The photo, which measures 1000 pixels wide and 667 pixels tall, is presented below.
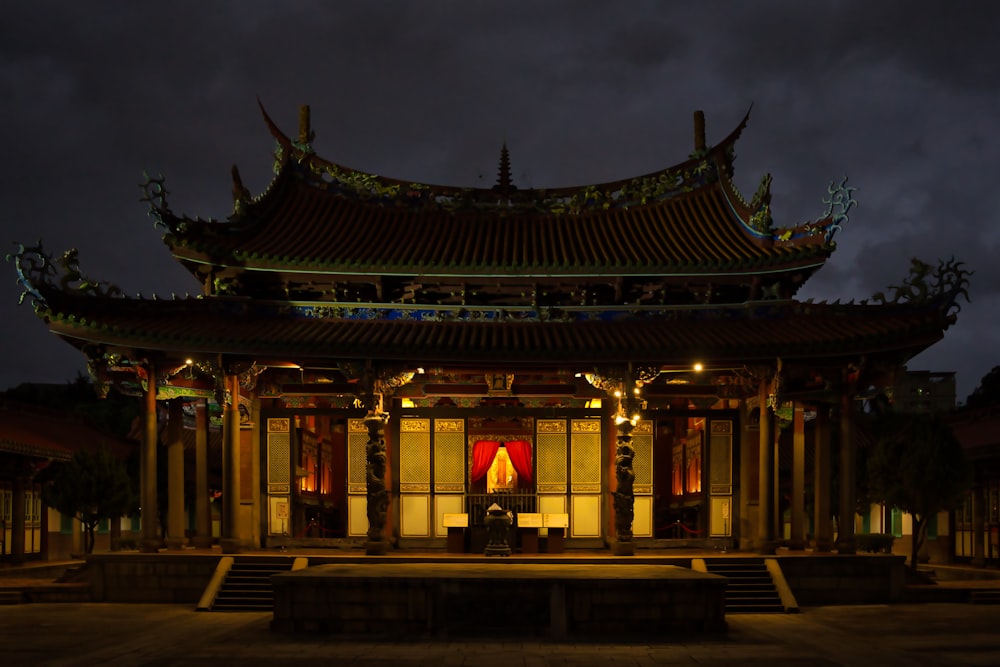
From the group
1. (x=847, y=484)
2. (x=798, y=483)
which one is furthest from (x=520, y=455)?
(x=847, y=484)

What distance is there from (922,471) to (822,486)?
5051 mm

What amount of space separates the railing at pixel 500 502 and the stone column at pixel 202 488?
6.37 meters

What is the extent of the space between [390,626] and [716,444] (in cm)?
1274

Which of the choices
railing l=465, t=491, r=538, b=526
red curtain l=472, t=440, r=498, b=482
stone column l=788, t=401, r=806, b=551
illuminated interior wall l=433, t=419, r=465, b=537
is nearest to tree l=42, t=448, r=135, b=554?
illuminated interior wall l=433, t=419, r=465, b=537

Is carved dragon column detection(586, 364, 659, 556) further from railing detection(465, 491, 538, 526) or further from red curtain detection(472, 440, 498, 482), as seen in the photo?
red curtain detection(472, 440, 498, 482)

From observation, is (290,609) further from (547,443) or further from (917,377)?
(917,377)

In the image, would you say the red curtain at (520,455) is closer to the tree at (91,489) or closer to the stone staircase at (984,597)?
the stone staircase at (984,597)

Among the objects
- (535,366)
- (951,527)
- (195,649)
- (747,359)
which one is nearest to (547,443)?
(535,366)

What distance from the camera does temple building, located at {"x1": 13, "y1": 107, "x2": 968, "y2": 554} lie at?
2539 cm

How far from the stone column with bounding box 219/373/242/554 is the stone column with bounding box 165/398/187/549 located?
1.33 metres

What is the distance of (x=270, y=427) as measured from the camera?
29.2m

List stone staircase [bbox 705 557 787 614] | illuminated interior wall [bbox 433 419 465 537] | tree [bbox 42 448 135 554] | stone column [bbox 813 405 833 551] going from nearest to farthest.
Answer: stone staircase [bbox 705 557 787 614] < stone column [bbox 813 405 833 551] < illuminated interior wall [bbox 433 419 465 537] < tree [bbox 42 448 135 554]

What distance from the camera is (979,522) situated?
3659 centimetres

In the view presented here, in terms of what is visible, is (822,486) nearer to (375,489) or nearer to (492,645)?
(375,489)
